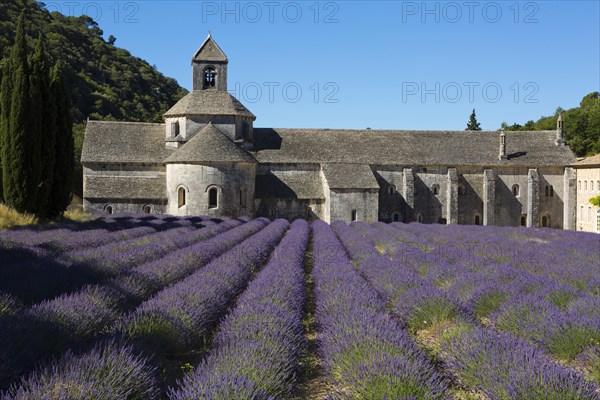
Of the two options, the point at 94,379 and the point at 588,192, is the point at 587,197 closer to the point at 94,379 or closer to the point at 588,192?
the point at 588,192

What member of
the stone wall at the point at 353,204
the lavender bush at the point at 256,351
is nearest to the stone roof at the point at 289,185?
the stone wall at the point at 353,204

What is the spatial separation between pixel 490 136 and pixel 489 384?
40700 mm

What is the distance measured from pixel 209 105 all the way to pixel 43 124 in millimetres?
16494

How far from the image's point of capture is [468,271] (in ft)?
37.1

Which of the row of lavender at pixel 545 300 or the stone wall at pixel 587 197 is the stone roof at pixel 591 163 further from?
the row of lavender at pixel 545 300

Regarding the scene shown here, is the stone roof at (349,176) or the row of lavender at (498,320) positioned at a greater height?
the stone roof at (349,176)

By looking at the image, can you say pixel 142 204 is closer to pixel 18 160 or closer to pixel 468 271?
pixel 18 160

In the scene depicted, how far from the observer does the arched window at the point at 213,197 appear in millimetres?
33188

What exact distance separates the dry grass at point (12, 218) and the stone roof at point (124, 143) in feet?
52.2

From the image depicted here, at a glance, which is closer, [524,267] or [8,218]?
[524,267]

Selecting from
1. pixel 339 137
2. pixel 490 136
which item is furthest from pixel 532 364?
pixel 490 136

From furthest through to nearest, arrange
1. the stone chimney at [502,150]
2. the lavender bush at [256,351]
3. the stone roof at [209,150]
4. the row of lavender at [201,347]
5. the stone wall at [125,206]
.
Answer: the stone chimney at [502,150] → the stone wall at [125,206] → the stone roof at [209,150] → the lavender bush at [256,351] → the row of lavender at [201,347]

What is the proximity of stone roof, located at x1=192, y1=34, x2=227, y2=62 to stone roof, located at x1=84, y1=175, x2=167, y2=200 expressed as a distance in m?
8.89

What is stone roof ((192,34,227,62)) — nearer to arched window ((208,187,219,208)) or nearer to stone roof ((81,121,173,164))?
stone roof ((81,121,173,164))
